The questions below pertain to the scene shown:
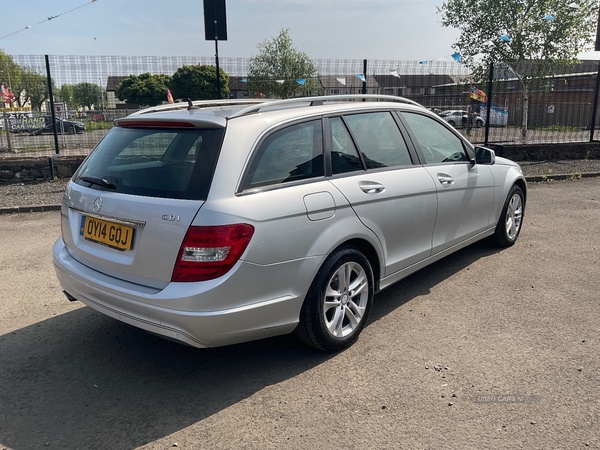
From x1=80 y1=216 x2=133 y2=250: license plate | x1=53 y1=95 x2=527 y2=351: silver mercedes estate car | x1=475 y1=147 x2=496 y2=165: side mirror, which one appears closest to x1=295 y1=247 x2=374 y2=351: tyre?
x1=53 y1=95 x2=527 y2=351: silver mercedes estate car

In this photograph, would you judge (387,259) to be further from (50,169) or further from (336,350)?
(50,169)

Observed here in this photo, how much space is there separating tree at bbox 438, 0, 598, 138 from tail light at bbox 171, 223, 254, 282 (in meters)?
19.6

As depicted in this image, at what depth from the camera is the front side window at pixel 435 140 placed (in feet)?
14.5

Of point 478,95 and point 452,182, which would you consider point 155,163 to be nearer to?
point 452,182

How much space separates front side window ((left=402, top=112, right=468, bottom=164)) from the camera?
4.42 meters

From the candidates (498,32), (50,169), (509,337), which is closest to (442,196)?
(509,337)

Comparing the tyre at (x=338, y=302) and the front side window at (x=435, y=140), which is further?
the front side window at (x=435, y=140)

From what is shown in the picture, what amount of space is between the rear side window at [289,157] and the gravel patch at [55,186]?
20.7 ft

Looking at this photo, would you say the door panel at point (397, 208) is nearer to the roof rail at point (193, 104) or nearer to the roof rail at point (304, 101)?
A: the roof rail at point (304, 101)

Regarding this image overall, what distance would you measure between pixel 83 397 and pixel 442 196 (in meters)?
3.19

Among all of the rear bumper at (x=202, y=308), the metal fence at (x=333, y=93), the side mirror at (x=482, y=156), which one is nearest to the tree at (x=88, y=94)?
the metal fence at (x=333, y=93)

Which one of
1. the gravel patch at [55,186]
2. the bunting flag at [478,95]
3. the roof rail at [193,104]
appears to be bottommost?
the gravel patch at [55,186]

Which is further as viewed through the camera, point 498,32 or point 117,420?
point 498,32

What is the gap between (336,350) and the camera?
11.5 feet
